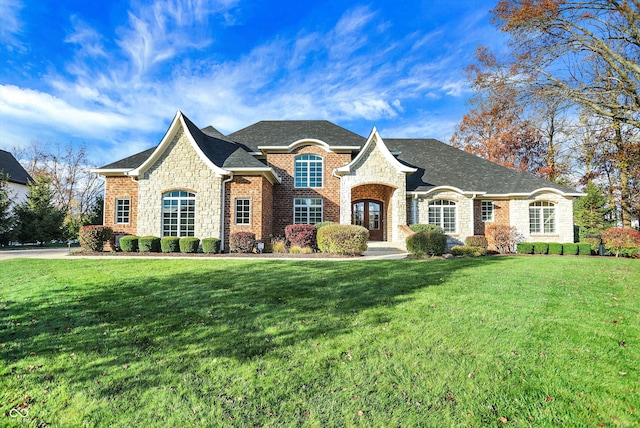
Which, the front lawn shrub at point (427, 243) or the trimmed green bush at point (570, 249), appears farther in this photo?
the trimmed green bush at point (570, 249)

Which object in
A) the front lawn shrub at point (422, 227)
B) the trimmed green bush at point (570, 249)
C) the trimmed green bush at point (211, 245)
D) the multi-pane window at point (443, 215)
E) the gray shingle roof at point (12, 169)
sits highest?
the gray shingle roof at point (12, 169)

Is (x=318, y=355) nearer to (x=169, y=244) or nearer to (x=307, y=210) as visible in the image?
(x=169, y=244)

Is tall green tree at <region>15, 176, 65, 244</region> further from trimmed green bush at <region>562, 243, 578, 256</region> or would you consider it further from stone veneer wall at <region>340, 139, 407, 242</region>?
trimmed green bush at <region>562, 243, 578, 256</region>

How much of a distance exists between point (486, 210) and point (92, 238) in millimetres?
20928

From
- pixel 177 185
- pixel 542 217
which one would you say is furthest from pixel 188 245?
pixel 542 217

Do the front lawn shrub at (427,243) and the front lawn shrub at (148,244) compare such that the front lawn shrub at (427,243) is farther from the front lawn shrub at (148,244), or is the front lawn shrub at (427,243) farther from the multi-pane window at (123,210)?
the multi-pane window at (123,210)

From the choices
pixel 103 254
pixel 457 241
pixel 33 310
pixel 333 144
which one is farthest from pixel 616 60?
pixel 103 254

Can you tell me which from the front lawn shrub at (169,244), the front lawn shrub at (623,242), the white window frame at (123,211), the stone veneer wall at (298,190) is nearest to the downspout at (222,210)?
the front lawn shrub at (169,244)

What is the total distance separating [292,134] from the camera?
2038 centimetres

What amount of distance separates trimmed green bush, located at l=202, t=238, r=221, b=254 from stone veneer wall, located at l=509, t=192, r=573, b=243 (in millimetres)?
16407

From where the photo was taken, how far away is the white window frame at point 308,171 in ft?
61.9

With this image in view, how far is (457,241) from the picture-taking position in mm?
18109

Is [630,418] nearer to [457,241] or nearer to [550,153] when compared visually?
[457,241]

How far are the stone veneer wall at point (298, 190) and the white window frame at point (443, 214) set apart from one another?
5404 mm
